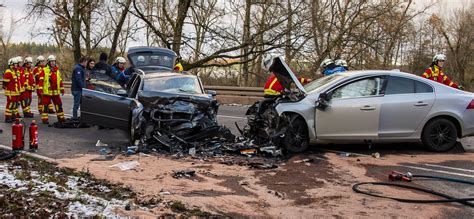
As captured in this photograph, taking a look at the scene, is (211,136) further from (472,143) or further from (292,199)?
(472,143)

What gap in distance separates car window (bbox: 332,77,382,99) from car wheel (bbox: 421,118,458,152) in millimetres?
1142

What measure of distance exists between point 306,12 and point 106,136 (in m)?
13.4

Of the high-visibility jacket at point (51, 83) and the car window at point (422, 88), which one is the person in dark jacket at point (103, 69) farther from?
the car window at point (422, 88)

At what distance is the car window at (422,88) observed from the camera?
8.32m

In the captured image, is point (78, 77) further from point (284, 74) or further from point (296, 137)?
point (296, 137)

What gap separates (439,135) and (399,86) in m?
1.13

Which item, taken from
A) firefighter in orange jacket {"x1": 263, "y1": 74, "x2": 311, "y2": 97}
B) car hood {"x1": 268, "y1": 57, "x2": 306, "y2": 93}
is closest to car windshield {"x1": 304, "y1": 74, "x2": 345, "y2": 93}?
car hood {"x1": 268, "y1": 57, "x2": 306, "y2": 93}

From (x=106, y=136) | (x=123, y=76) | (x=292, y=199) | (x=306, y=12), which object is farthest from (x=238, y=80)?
(x=292, y=199)

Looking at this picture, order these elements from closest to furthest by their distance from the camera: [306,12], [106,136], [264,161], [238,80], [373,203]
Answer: [373,203]
[264,161]
[106,136]
[306,12]
[238,80]

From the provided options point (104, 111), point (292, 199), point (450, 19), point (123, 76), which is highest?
point (450, 19)

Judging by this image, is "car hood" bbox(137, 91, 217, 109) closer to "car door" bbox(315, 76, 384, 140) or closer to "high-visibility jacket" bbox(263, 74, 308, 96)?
"high-visibility jacket" bbox(263, 74, 308, 96)

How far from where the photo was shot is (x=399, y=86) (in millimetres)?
8289

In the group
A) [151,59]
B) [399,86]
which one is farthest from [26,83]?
[399,86]

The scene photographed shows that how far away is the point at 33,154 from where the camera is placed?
7820 mm
